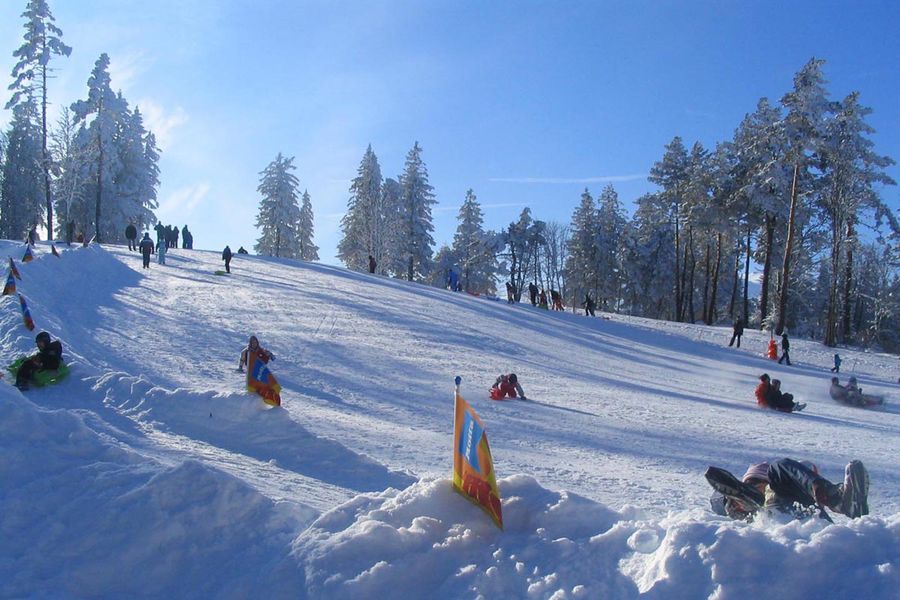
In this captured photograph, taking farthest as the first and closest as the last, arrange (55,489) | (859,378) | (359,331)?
(859,378) → (359,331) → (55,489)

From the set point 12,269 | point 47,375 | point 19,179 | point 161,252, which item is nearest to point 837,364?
point 47,375

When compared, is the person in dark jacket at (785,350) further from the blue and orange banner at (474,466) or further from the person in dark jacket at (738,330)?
the blue and orange banner at (474,466)

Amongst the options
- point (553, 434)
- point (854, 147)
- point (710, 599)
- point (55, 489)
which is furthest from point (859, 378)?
point (55, 489)

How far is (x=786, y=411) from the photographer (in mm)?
14734

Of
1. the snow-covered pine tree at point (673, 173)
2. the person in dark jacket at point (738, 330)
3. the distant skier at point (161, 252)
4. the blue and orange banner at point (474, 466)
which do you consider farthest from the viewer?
the snow-covered pine tree at point (673, 173)

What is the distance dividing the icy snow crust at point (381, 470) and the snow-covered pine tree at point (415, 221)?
1482 inches

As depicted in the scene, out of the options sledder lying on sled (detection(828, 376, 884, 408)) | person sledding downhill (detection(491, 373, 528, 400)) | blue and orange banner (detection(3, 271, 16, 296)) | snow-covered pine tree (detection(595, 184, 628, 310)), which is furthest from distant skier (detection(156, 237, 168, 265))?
snow-covered pine tree (detection(595, 184, 628, 310))

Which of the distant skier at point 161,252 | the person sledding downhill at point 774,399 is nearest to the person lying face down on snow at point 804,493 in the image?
the person sledding downhill at point 774,399

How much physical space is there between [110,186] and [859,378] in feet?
182

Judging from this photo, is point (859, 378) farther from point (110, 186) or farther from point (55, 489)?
point (110, 186)

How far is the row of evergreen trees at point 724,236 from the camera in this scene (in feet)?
104

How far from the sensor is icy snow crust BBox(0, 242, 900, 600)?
3896 millimetres

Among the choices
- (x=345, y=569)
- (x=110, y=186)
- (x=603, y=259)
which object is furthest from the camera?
(x=603, y=259)

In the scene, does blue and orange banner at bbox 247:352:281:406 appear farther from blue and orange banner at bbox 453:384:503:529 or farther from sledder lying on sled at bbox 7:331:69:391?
blue and orange banner at bbox 453:384:503:529
